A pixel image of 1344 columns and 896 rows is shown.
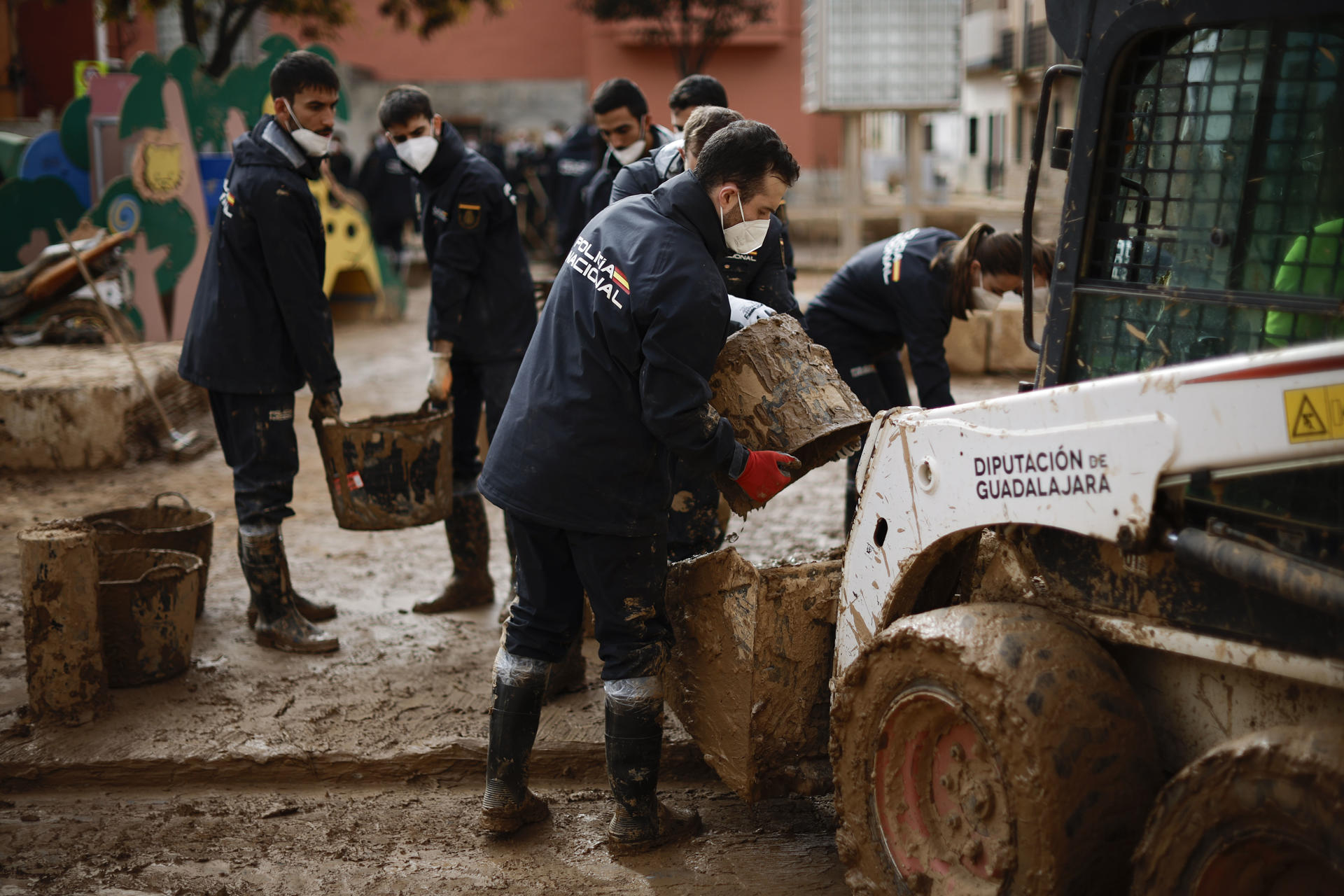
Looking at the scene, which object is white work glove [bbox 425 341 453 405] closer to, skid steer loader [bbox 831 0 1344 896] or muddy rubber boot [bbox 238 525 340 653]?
muddy rubber boot [bbox 238 525 340 653]

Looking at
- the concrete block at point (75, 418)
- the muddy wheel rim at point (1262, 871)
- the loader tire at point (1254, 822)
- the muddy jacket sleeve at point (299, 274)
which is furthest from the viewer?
the concrete block at point (75, 418)

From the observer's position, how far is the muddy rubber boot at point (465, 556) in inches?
202

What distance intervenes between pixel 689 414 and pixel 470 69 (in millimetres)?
26738

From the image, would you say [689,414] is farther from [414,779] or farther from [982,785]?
[414,779]

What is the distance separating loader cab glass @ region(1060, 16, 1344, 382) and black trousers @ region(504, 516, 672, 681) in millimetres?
1226

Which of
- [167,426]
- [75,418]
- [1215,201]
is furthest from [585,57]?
[1215,201]

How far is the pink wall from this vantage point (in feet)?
84.5

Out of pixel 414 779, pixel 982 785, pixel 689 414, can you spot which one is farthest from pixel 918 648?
pixel 414 779

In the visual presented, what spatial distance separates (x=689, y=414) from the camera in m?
2.89

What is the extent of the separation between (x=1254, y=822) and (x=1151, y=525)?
1.76 ft

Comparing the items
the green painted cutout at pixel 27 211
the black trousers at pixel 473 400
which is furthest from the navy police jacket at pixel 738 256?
the green painted cutout at pixel 27 211

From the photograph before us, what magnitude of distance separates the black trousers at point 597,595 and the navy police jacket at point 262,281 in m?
1.66

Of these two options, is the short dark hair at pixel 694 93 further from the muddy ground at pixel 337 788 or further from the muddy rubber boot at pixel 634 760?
the muddy rubber boot at pixel 634 760

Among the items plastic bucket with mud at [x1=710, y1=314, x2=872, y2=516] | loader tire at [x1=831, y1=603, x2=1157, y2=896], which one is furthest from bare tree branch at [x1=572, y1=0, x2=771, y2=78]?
loader tire at [x1=831, y1=603, x2=1157, y2=896]
